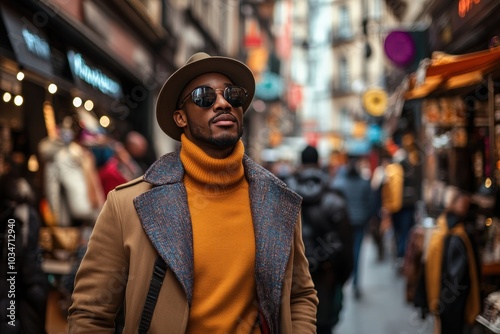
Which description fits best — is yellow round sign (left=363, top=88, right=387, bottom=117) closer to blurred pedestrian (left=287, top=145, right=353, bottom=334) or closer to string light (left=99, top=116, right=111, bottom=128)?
string light (left=99, top=116, right=111, bottom=128)

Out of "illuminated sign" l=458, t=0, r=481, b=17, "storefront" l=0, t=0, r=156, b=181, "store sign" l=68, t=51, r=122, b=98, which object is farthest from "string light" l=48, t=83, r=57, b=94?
"illuminated sign" l=458, t=0, r=481, b=17

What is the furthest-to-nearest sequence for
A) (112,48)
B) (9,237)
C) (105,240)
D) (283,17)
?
(283,17), (112,48), (9,237), (105,240)

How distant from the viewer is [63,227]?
7.08 m

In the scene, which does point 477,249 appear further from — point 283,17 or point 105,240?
point 283,17

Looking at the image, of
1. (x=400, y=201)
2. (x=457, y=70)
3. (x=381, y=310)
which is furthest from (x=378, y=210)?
(x=457, y=70)

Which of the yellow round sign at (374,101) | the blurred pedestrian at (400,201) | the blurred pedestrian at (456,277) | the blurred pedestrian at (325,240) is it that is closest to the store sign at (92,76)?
the blurred pedestrian at (325,240)

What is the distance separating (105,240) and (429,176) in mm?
10638

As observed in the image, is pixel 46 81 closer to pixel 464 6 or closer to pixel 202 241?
pixel 464 6

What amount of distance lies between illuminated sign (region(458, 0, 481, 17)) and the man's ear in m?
5.61

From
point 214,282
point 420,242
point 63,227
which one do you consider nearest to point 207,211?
point 214,282

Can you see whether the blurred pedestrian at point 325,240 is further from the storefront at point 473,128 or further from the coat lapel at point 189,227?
the coat lapel at point 189,227

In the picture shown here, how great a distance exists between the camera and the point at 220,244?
8.66ft

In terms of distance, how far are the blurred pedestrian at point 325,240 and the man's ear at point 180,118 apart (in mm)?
3012

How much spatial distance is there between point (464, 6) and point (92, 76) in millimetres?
5614
